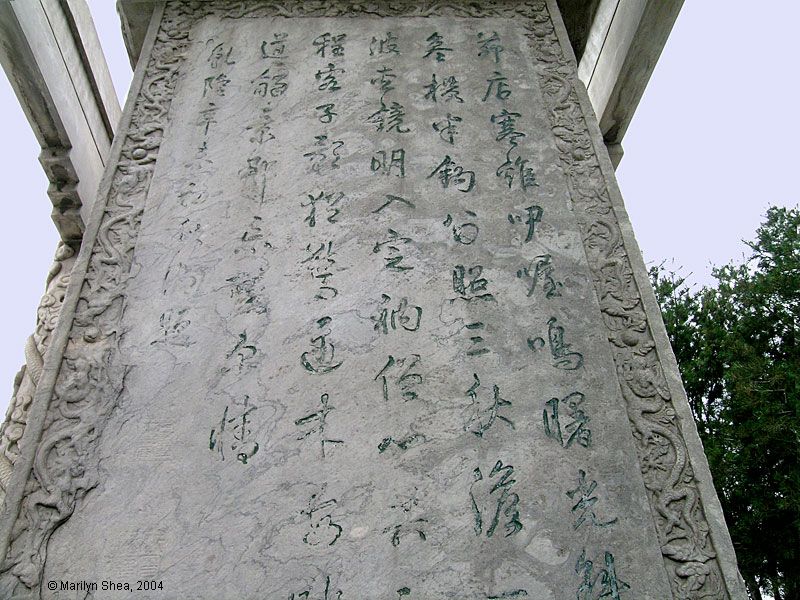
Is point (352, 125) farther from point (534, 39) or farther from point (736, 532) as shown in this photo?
point (736, 532)

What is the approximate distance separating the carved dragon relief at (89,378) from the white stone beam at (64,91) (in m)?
0.66

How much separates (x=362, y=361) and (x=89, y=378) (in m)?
1.16

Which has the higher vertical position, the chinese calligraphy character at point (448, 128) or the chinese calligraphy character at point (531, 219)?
the chinese calligraphy character at point (531, 219)

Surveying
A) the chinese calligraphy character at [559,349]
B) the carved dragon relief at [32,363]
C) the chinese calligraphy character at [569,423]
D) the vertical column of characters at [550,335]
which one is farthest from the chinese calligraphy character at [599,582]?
the carved dragon relief at [32,363]

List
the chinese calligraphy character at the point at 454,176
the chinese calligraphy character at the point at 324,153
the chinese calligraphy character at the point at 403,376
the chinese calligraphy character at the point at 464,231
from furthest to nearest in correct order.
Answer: the chinese calligraphy character at the point at 324,153 → the chinese calligraphy character at the point at 454,176 → the chinese calligraphy character at the point at 464,231 → the chinese calligraphy character at the point at 403,376

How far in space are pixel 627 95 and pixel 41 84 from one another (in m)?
3.44

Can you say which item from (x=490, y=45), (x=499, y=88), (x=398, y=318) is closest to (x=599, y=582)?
(x=398, y=318)

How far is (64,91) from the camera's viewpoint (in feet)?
17.2

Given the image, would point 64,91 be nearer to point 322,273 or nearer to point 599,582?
point 322,273

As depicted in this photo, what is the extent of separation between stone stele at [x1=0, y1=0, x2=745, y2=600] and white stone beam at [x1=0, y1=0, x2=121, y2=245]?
64 centimetres

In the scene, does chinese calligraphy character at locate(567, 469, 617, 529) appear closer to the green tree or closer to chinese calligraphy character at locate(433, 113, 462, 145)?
chinese calligraphy character at locate(433, 113, 462, 145)

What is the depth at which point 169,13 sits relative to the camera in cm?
535

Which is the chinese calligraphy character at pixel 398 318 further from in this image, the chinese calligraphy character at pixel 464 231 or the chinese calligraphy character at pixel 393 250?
the chinese calligraphy character at pixel 464 231

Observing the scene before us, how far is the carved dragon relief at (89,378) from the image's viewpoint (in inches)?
127
